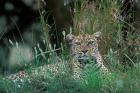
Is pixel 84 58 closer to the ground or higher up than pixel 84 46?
closer to the ground

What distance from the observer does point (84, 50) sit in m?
7.39

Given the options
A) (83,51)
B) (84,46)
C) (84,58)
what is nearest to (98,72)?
(84,58)

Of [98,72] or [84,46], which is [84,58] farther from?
[98,72]

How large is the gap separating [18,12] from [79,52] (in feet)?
15.3

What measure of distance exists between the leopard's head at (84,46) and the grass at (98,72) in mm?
232

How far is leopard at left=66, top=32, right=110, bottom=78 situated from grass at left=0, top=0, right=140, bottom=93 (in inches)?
7.9

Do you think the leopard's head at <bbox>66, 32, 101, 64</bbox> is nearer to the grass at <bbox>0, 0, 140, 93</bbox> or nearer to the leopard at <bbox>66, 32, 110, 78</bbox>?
the leopard at <bbox>66, 32, 110, 78</bbox>

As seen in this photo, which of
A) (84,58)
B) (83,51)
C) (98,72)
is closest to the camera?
(98,72)

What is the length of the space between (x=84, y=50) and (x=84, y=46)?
8 centimetres

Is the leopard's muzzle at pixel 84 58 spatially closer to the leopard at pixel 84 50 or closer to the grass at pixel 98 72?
the leopard at pixel 84 50

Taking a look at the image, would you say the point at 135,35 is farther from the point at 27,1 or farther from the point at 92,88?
the point at 27,1

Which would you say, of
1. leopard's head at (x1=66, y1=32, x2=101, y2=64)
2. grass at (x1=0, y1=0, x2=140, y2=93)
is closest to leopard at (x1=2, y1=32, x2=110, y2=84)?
leopard's head at (x1=66, y1=32, x2=101, y2=64)

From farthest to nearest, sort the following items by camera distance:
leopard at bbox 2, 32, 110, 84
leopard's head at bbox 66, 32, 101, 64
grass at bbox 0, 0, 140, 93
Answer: leopard's head at bbox 66, 32, 101, 64 → leopard at bbox 2, 32, 110, 84 → grass at bbox 0, 0, 140, 93

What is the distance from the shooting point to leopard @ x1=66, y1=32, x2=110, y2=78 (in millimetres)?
7211
